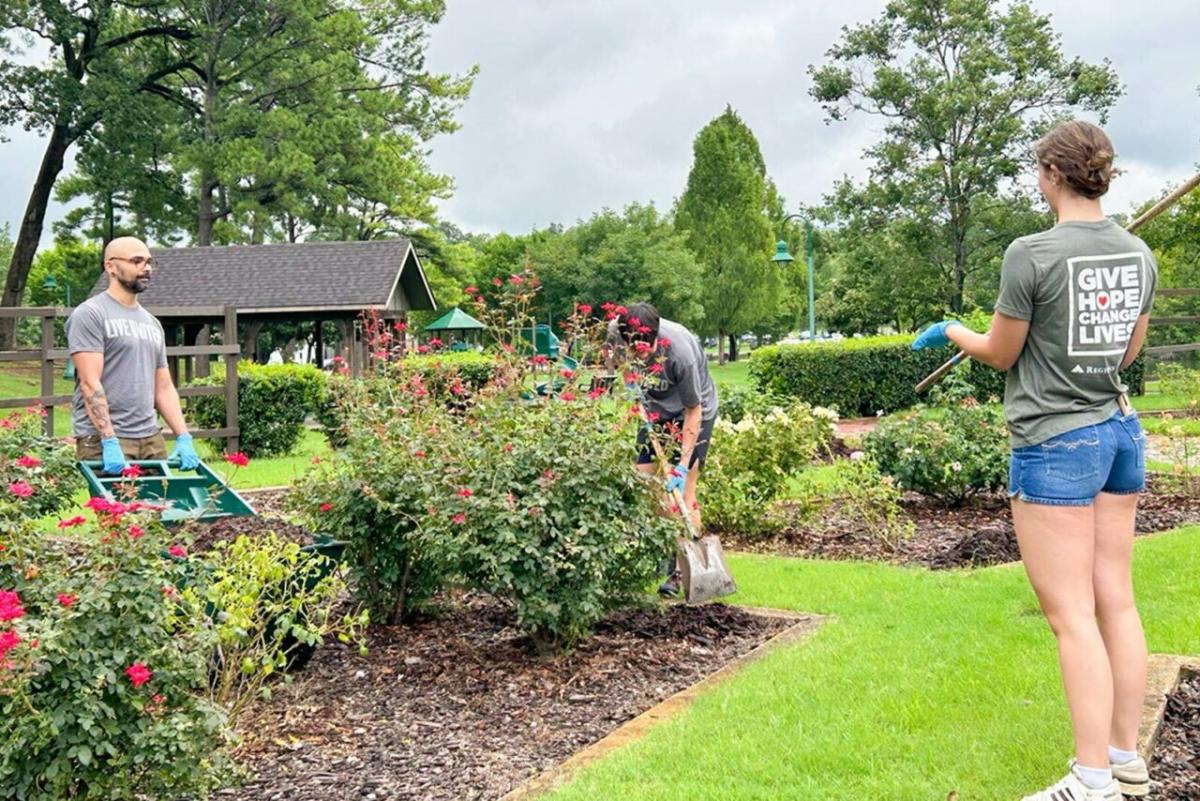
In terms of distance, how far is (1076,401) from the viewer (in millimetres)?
2605

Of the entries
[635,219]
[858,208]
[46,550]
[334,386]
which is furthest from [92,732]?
[635,219]

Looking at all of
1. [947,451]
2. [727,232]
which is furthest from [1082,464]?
[727,232]

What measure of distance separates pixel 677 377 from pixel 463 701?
2117 millimetres

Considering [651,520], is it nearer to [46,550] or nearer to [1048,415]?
[1048,415]

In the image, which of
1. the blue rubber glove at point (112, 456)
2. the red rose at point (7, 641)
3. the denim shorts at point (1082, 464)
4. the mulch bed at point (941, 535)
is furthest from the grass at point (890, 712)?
the blue rubber glove at point (112, 456)

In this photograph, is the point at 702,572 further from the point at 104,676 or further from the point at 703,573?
the point at 104,676

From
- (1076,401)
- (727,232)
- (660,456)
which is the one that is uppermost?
(727,232)

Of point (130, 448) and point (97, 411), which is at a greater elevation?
point (97, 411)

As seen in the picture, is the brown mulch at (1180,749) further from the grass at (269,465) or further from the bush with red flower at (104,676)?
the grass at (269,465)

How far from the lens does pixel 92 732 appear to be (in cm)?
241

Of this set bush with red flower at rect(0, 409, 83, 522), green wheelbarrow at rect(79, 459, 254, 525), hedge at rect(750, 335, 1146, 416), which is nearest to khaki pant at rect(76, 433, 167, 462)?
green wheelbarrow at rect(79, 459, 254, 525)

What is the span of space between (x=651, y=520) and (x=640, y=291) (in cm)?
3949

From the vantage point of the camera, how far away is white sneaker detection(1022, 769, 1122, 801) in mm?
2566

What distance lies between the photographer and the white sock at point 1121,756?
2.76 meters
